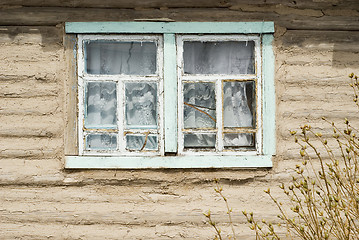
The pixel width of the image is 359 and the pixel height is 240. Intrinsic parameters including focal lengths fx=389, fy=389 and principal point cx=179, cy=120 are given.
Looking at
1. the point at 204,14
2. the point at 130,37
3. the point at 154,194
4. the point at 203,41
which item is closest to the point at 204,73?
the point at 203,41

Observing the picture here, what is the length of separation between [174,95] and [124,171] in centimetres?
84

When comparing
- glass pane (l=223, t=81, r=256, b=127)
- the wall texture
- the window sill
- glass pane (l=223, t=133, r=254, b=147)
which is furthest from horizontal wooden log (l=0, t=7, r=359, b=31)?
the window sill

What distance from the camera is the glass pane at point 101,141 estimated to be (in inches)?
144

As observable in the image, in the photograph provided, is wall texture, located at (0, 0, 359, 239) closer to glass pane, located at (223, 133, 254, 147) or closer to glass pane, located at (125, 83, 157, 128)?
glass pane, located at (223, 133, 254, 147)

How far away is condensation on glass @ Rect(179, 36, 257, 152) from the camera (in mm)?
3697

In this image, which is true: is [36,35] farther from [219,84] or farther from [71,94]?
[219,84]

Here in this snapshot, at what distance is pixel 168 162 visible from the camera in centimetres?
356

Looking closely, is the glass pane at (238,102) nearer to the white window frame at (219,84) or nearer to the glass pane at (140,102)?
the white window frame at (219,84)

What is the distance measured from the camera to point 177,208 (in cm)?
357

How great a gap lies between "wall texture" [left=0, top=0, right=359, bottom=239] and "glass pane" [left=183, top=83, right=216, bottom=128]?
472 mm

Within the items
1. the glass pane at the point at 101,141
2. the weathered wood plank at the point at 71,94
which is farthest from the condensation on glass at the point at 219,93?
the weathered wood plank at the point at 71,94

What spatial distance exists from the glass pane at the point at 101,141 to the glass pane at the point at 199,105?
2.31ft

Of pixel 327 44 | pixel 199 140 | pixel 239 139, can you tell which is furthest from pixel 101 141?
pixel 327 44

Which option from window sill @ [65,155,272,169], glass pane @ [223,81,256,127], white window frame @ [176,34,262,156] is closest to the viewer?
window sill @ [65,155,272,169]
